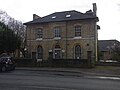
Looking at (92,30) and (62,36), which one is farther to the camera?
(62,36)

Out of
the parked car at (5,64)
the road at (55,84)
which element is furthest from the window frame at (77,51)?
the road at (55,84)

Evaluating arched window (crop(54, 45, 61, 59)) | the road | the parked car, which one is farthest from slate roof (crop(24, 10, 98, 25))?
the road

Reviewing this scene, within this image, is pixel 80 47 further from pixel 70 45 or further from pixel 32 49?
pixel 32 49

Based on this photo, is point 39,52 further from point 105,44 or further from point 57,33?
point 105,44

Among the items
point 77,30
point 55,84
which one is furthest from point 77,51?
point 55,84

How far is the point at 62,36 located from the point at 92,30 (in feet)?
18.7

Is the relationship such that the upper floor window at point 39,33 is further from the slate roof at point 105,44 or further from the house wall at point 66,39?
the slate roof at point 105,44

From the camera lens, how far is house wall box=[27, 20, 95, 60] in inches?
1661

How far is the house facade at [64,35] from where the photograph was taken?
4222cm

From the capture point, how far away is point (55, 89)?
13.2 meters

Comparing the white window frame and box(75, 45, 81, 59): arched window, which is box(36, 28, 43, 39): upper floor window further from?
box(75, 45, 81, 59): arched window

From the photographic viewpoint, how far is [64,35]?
1754 inches

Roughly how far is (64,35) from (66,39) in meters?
0.86

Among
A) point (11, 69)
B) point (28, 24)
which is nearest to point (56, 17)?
point (28, 24)
